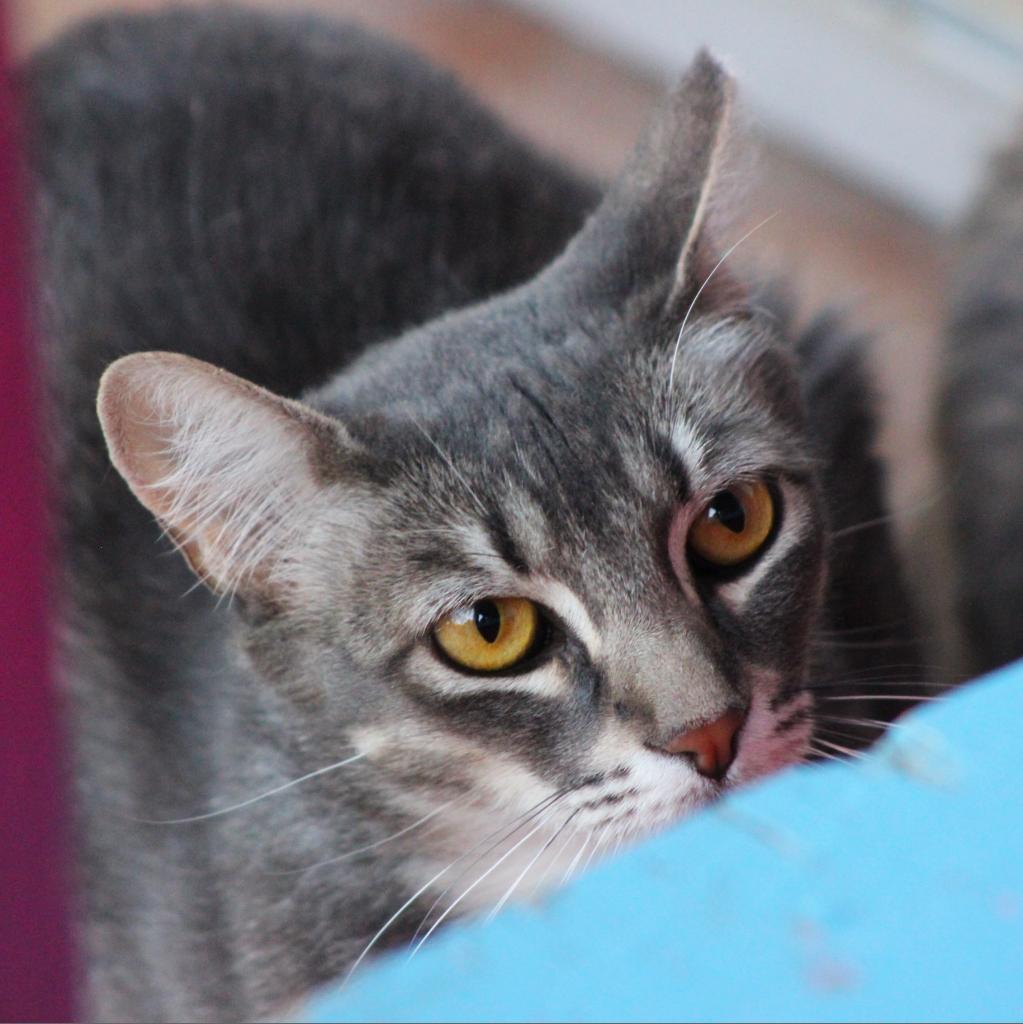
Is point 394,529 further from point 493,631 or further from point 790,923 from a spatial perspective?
point 790,923

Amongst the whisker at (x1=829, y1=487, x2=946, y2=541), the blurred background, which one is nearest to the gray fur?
the whisker at (x1=829, y1=487, x2=946, y2=541)

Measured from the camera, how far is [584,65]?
9.07 feet

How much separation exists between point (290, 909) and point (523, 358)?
536 mm

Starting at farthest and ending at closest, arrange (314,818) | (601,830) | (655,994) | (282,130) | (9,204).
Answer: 1. (282,130)
2. (314,818)
3. (601,830)
4. (655,994)
5. (9,204)

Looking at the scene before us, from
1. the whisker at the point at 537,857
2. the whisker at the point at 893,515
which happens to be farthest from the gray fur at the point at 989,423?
the whisker at the point at 537,857

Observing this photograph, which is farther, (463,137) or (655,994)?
(463,137)

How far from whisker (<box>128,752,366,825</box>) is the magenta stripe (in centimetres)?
44

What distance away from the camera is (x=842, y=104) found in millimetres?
2623

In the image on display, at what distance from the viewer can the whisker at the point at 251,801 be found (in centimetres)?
117

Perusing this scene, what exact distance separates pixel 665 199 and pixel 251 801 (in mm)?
630

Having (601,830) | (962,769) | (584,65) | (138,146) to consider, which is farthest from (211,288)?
(584,65)

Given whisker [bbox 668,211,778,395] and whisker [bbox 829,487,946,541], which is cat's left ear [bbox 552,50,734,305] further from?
whisker [bbox 829,487,946,541]

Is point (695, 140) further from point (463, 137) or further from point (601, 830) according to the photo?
point (463, 137)

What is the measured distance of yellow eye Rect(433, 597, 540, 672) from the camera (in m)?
1.08
